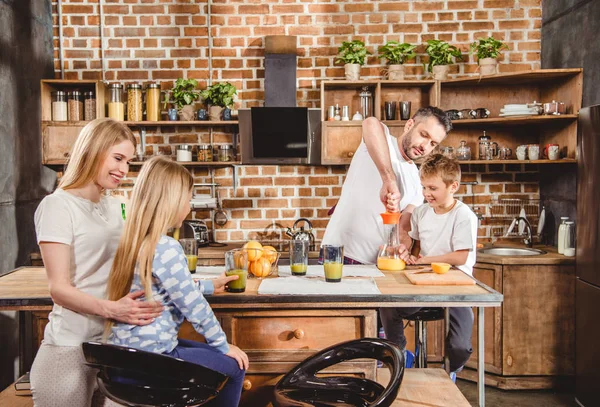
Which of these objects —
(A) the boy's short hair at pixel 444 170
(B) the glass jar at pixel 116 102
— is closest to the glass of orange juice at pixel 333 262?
(A) the boy's short hair at pixel 444 170

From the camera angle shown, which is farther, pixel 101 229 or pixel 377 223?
pixel 377 223

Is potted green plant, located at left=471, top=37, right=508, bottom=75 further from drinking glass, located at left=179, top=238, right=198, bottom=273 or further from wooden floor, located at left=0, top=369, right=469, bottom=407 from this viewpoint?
drinking glass, located at left=179, top=238, right=198, bottom=273

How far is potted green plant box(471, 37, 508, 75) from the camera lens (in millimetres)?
4164

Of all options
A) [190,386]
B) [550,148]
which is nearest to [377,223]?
[190,386]

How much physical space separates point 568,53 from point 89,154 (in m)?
3.49

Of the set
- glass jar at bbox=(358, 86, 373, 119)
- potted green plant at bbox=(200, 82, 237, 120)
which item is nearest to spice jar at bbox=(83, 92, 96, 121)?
potted green plant at bbox=(200, 82, 237, 120)

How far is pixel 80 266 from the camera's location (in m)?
1.83

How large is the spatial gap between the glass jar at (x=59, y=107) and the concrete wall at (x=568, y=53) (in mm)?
3683

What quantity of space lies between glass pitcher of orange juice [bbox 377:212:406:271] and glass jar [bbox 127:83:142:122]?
2529 millimetres

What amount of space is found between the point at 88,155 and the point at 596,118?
2.67 m

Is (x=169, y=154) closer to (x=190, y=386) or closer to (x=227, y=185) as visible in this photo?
(x=227, y=185)

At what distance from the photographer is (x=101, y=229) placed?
1889 mm

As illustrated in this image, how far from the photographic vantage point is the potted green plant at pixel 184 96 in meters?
4.30

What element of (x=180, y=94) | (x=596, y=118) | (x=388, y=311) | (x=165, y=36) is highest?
(x=165, y=36)
